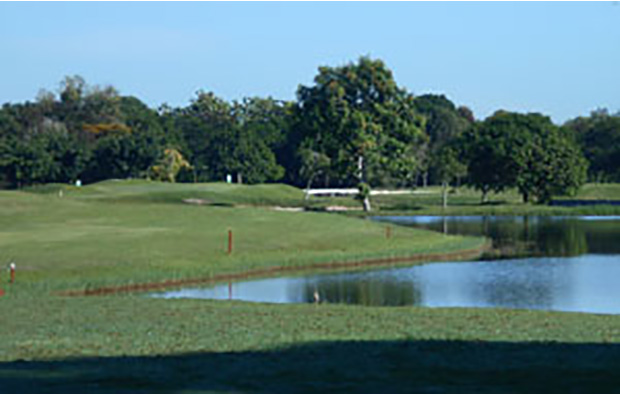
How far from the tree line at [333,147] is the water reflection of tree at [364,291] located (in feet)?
181

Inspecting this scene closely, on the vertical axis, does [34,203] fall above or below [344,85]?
below

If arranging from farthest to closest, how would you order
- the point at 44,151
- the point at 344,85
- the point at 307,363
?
the point at 44,151 → the point at 344,85 → the point at 307,363

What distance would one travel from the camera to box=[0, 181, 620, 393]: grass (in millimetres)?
18438

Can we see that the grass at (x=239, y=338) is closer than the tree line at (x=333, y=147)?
Yes

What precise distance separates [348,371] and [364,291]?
24387 mm

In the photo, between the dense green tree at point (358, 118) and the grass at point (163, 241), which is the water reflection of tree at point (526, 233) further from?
the dense green tree at point (358, 118)

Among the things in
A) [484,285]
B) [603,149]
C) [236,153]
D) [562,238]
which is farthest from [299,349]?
[603,149]

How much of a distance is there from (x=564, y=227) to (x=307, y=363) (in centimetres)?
6813

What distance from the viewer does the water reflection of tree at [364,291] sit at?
134ft

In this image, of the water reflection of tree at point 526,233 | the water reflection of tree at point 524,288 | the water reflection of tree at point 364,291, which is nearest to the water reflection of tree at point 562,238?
the water reflection of tree at point 526,233

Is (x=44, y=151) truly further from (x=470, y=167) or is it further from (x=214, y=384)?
(x=214, y=384)

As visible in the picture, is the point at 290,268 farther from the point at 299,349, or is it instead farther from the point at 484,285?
the point at 299,349

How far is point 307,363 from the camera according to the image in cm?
2045

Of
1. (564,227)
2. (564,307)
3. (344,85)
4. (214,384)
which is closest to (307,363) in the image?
(214,384)
